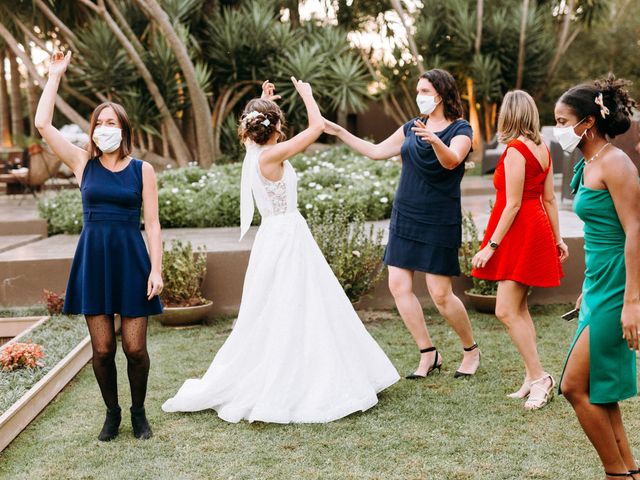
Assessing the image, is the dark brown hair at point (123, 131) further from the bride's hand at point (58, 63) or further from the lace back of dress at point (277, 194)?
the lace back of dress at point (277, 194)

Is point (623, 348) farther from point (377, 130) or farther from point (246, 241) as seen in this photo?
point (377, 130)

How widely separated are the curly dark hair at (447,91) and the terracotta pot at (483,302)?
229cm

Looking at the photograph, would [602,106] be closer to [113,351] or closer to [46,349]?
[113,351]

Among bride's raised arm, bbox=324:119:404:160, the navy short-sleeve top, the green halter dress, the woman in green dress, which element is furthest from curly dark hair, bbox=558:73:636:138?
bride's raised arm, bbox=324:119:404:160

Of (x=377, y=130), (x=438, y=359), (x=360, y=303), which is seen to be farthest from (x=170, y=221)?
(x=377, y=130)

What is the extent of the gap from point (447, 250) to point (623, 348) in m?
2.03

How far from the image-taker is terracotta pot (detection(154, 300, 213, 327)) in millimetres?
6395

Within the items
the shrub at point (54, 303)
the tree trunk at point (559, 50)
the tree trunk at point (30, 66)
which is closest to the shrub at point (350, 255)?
the shrub at point (54, 303)

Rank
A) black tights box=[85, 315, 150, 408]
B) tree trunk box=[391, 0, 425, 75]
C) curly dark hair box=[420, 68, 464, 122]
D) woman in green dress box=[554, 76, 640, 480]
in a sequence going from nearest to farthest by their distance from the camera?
woman in green dress box=[554, 76, 640, 480] → black tights box=[85, 315, 150, 408] → curly dark hair box=[420, 68, 464, 122] → tree trunk box=[391, 0, 425, 75]

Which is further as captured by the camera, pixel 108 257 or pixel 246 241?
pixel 246 241

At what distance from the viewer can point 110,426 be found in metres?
4.02

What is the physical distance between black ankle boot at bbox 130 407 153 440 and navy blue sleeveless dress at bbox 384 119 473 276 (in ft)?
5.97

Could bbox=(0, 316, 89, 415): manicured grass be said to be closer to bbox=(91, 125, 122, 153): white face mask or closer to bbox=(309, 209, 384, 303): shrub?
bbox=(91, 125, 122, 153): white face mask

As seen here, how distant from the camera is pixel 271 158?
13.9 ft
